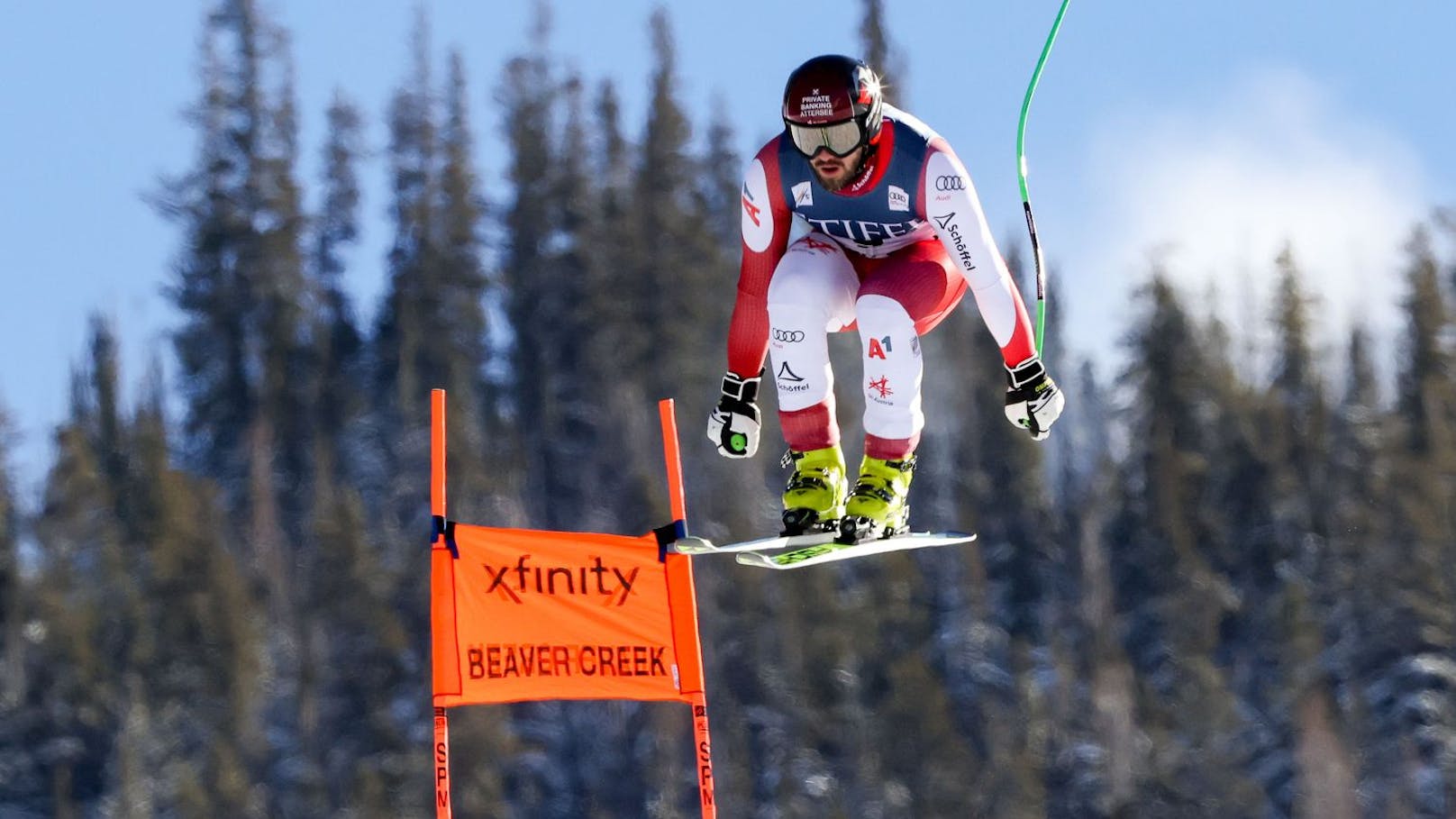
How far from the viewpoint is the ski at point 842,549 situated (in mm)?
9844

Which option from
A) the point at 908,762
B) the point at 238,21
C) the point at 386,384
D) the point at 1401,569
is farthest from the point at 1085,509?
the point at 238,21

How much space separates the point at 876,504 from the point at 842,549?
278 mm

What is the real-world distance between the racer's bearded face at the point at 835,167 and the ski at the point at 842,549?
140 centimetres

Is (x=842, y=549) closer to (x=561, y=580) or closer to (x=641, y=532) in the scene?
(x=561, y=580)

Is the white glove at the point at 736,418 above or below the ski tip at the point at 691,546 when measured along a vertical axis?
above

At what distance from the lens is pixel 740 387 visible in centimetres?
1057

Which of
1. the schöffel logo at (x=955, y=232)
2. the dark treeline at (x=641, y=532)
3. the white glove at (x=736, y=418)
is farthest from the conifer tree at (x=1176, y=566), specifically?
the schöffel logo at (x=955, y=232)

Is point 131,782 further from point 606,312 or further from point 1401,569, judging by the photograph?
point 1401,569

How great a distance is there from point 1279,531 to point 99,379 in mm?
27739

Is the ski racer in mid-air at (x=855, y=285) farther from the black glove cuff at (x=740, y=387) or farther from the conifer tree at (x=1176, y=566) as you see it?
the conifer tree at (x=1176, y=566)

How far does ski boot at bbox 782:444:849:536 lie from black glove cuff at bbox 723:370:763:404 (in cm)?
33

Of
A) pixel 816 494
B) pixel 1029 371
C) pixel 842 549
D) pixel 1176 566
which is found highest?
pixel 1176 566

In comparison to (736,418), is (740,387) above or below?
above

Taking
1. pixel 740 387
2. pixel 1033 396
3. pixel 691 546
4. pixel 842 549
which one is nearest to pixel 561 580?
pixel 691 546
